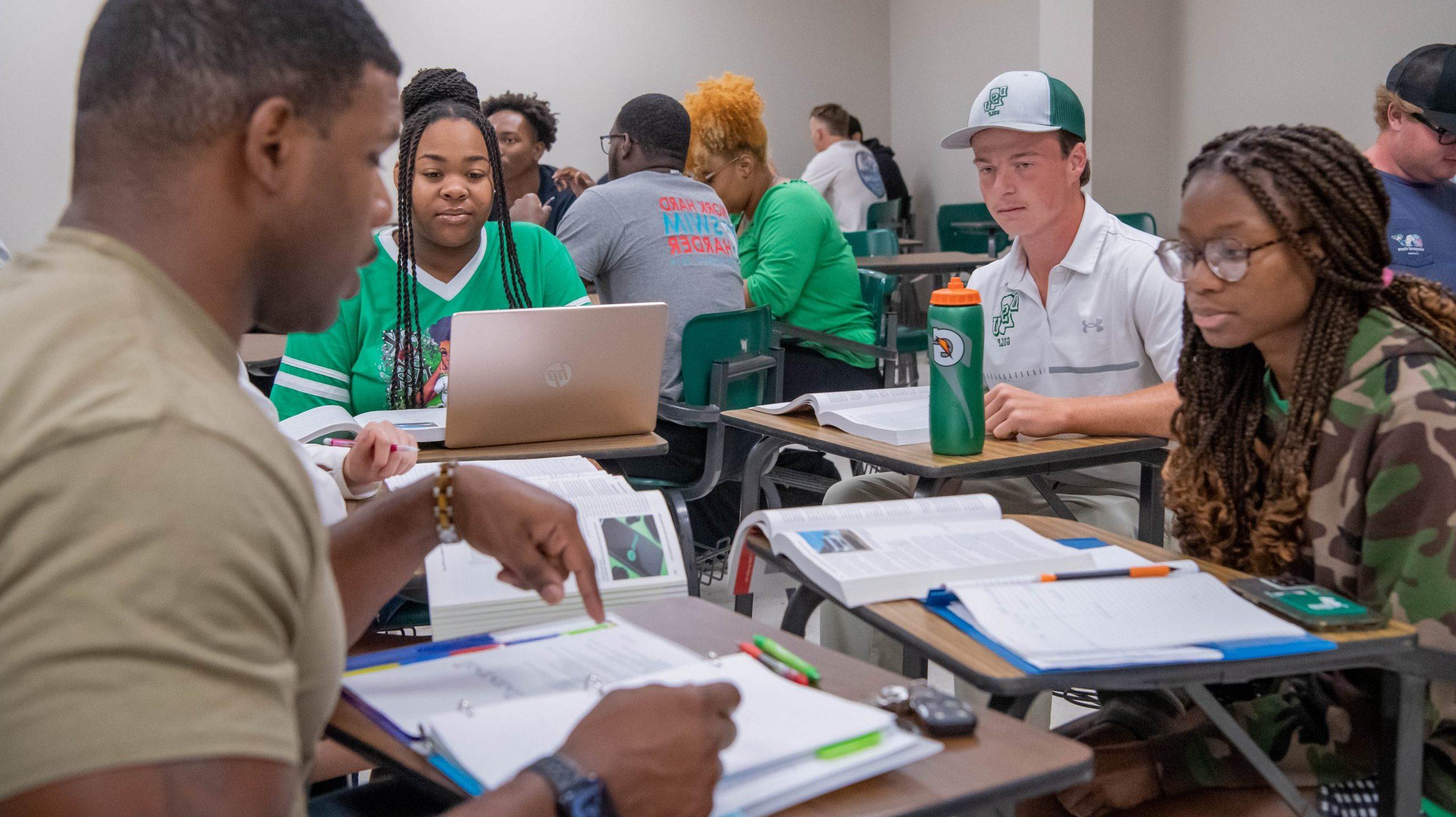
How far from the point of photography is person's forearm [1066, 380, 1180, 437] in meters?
2.08

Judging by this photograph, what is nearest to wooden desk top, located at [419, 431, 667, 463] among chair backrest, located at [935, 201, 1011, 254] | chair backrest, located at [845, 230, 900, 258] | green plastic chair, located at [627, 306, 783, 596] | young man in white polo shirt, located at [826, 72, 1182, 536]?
young man in white polo shirt, located at [826, 72, 1182, 536]

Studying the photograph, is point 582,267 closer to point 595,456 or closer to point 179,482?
point 595,456

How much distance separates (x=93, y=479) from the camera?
23.1 inches

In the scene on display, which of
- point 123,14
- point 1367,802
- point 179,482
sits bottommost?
point 1367,802

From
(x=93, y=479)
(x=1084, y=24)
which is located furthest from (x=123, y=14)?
(x=1084, y=24)

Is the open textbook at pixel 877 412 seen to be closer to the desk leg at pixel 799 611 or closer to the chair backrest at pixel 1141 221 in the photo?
the desk leg at pixel 799 611

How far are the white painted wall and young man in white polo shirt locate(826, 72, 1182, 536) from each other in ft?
17.4

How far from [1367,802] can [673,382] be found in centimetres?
221

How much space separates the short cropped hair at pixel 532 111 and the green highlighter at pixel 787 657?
13.4 feet

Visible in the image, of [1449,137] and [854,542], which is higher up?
[1449,137]

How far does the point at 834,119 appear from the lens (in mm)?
8719

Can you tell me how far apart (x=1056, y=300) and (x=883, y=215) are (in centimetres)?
543

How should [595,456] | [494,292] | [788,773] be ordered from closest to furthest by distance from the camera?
[788,773] < [595,456] < [494,292]

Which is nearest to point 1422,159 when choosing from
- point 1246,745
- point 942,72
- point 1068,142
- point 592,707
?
point 1068,142
